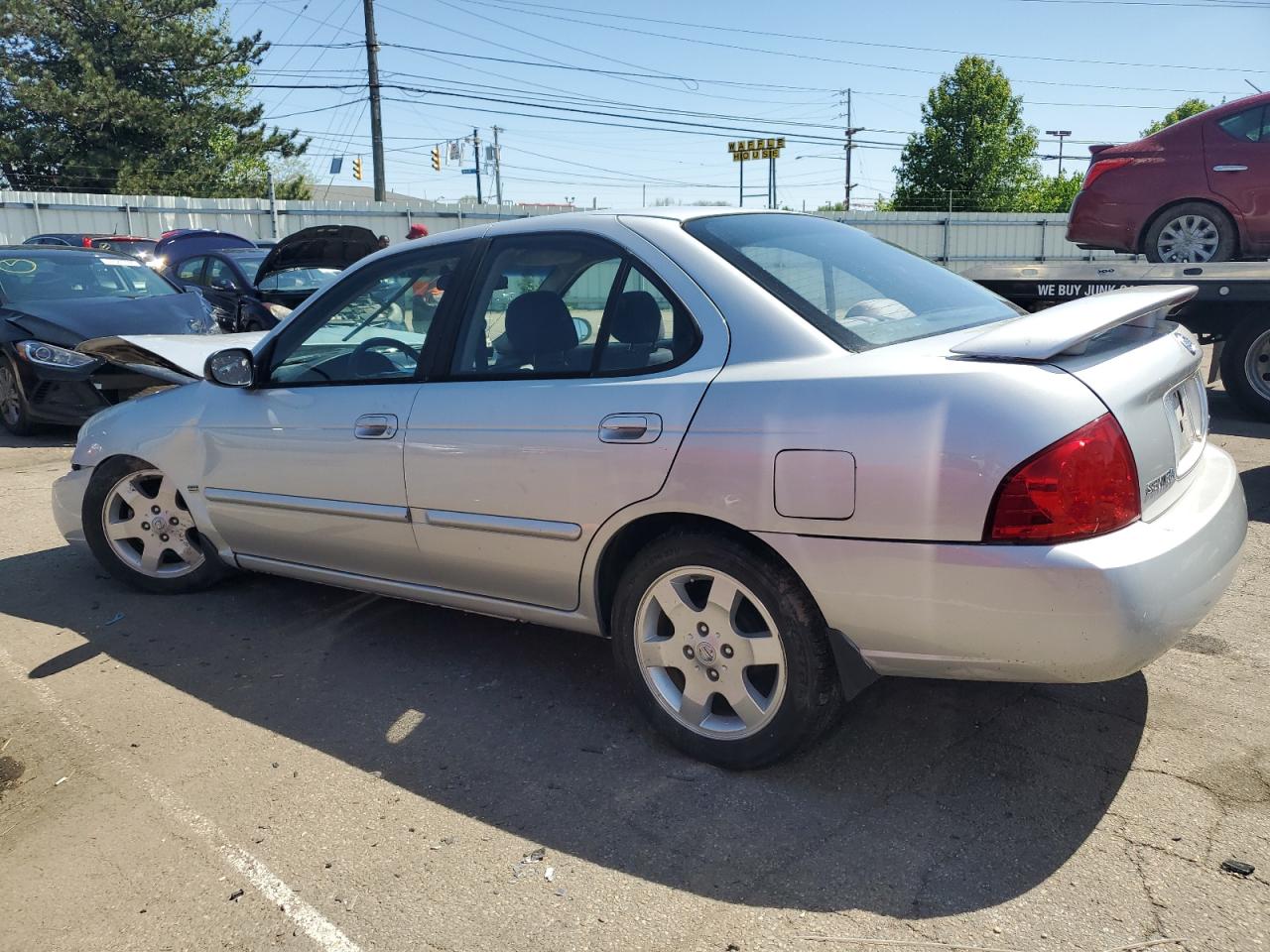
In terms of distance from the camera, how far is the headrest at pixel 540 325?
11.2ft

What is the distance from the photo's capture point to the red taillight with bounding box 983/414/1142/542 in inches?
96.5

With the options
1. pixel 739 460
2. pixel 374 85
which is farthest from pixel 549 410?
pixel 374 85

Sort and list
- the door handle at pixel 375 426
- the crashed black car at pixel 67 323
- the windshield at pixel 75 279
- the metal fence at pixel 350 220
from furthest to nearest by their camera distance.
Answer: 1. the metal fence at pixel 350 220
2. the windshield at pixel 75 279
3. the crashed black car at pixel 67 323
4. the door handle at pixel 375 426

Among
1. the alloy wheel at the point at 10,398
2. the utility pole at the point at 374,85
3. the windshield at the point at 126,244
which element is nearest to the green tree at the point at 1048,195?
the utility pole at the point at 374,85

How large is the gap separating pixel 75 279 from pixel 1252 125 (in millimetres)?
10283

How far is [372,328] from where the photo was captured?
407cm

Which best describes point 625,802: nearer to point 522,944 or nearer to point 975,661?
point 522,944

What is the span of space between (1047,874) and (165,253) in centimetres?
1575

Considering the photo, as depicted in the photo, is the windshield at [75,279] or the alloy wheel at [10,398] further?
the windshield at [75,279]

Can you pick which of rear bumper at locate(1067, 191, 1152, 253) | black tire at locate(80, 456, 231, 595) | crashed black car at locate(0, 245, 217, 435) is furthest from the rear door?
crashed black car at locate(0, 245, 217, 435)

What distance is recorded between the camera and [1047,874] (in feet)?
8.24

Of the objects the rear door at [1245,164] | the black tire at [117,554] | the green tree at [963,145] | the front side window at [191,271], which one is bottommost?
the black tire at [117,554]

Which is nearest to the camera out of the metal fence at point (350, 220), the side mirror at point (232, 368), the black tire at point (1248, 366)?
the side mirror at point (232, 368)

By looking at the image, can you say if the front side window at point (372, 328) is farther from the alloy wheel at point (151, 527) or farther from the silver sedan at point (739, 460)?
the alloy wheel at point (151, 527)
